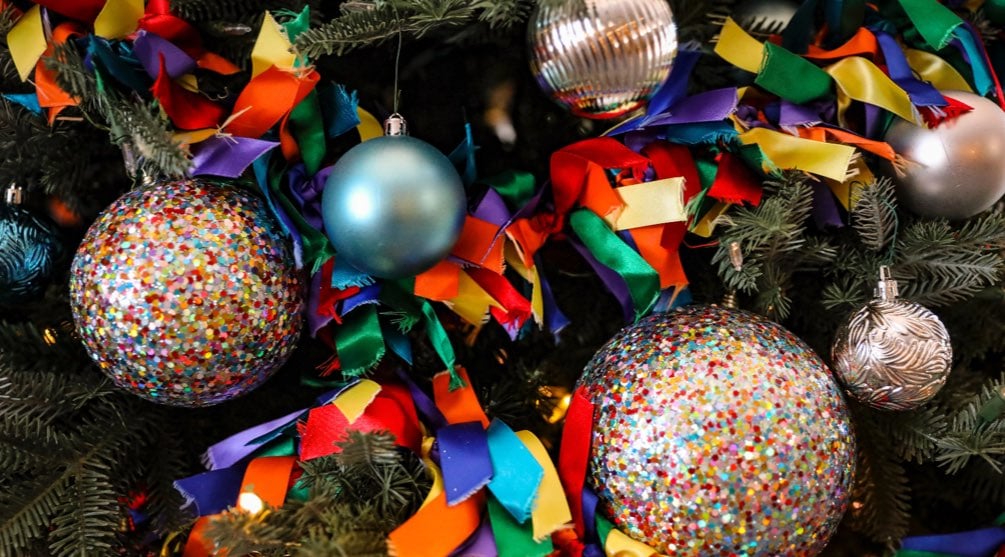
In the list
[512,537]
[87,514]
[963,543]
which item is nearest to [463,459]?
[512,537]

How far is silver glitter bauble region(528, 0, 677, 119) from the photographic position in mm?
571

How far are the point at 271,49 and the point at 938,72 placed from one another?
0.62 metres

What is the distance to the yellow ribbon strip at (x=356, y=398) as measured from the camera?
592 mm

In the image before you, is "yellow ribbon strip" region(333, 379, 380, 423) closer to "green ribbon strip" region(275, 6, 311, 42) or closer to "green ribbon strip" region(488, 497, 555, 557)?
"green ribbon strip" region(488, 497, 555, 557)

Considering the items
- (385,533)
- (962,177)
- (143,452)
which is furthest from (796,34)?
(143,452)

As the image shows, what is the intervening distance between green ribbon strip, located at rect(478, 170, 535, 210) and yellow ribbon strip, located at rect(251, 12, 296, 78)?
194 mm

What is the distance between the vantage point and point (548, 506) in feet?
1.93

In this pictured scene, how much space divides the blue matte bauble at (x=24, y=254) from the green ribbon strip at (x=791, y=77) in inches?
25.0

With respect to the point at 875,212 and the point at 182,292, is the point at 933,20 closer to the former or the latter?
the point at 875,212

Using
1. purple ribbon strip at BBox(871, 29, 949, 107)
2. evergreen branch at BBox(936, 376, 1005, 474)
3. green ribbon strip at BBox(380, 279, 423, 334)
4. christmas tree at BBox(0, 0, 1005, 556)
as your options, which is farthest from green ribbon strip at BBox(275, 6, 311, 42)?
evergreen branch at BBox(936, 376, 1005, 474)

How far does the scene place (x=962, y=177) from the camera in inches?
26.1

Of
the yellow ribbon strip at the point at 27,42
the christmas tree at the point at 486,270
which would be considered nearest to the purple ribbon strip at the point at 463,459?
the christmas tree at the point at 486,270

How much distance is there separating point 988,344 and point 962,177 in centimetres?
25

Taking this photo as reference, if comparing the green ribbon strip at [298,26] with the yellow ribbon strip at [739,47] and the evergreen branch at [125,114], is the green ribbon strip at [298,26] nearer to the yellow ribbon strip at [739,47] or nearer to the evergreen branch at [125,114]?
the evergreen branch at [125,114]
